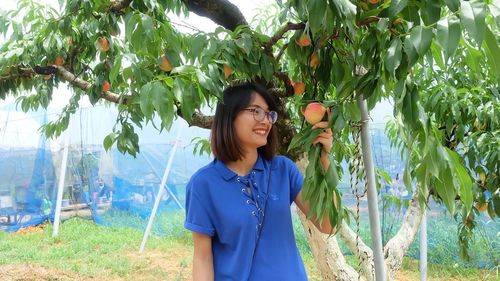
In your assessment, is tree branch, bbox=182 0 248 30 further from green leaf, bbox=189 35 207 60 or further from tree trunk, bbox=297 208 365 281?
tree trunk, bbox=297 208 365 281

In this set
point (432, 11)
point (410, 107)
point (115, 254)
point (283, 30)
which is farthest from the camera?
point (115, 254)

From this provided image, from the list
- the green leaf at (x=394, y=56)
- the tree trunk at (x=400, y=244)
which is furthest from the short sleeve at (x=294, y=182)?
the tree trunk at (x=400, y=244)

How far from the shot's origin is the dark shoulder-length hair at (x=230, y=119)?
3.52 ft

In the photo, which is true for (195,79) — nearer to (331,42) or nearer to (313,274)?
(331,42)

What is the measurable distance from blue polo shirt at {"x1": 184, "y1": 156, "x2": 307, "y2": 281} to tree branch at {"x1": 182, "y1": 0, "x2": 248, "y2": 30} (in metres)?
0.62

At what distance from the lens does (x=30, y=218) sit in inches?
255

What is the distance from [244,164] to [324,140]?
0.27 metres

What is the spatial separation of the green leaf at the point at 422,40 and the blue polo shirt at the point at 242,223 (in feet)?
1.74

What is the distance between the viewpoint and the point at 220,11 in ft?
4.99

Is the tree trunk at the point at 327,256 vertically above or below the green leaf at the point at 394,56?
below

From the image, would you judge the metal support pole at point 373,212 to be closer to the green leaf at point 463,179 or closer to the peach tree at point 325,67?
the peach tree at point 325,67

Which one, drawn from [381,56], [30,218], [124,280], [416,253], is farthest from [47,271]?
[381,56]

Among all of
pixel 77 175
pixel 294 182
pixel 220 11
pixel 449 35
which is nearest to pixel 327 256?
pixel 294 182

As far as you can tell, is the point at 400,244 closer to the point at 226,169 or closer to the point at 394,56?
the point at 226,169
